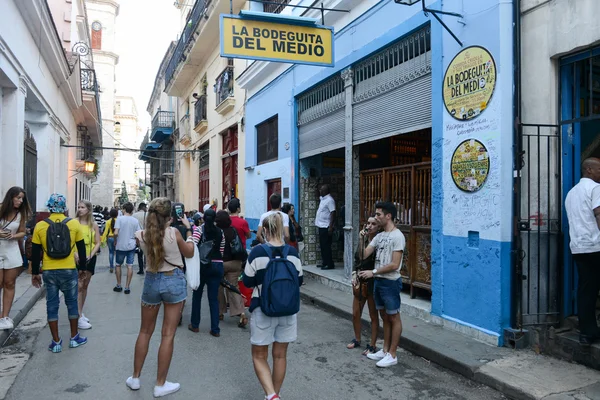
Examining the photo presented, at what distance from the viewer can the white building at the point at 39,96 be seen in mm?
9133

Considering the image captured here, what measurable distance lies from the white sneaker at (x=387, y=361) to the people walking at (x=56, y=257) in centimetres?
349

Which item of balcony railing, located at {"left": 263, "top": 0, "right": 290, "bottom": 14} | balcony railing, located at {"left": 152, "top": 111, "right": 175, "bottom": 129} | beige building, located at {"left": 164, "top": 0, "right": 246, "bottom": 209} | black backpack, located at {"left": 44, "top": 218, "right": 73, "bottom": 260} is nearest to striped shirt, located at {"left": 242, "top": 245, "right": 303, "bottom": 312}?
black backpack, located at {"left": 44, "top": 218, "right": 73, "bottom": 260}

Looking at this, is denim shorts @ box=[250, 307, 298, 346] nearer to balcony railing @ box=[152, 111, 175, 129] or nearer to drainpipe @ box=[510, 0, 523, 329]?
drainpipe @ box=[510, 0, 523, 329]

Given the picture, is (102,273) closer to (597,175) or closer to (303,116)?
(303,116)

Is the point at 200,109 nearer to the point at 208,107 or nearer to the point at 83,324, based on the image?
the point at 208,107

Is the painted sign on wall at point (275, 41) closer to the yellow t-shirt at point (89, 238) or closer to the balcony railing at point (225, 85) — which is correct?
the yellow t-shirt at point (89, 238)

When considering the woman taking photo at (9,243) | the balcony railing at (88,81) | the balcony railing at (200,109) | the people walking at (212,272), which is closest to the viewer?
the woman taking photo at (9,243)

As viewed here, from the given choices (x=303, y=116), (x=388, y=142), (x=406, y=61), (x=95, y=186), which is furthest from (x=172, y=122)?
(x=406, y=61)

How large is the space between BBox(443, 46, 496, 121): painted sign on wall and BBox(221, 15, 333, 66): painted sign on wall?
2729 mm

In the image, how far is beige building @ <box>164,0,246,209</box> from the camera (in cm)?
1559

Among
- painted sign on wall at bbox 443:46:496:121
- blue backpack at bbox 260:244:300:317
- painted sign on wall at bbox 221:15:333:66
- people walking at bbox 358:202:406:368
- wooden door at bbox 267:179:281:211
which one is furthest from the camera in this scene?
wooden door at bbox 267:179:281:211

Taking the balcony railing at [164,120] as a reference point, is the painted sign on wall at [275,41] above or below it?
below

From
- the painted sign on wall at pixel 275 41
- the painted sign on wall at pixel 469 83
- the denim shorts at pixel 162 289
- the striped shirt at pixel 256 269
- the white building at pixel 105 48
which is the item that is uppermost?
the white building at pixel 105 48

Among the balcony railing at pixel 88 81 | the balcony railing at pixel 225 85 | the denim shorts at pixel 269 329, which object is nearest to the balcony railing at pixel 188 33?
the balcony railing at pixel 225 85
